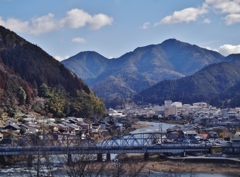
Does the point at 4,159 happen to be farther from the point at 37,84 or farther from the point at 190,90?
the point at 190,90

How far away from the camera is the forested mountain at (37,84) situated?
6669cm

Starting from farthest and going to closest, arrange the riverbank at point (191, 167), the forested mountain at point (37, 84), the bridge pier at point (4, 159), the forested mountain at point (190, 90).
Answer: the forested mountain at point (190, 90)
the forested mountain at point (37, 84)
the bridge pier at point (4, 159)
the riverbank at point (191, 167)

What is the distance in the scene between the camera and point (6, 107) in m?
60.6

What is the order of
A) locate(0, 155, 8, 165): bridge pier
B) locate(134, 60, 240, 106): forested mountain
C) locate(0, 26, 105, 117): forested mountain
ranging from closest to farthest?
locate(0, 155, 8, 165): bridge pier < locate(0, 26, 105, 117): forested mountain < locate(134, 60, 240, 106): forested mountain

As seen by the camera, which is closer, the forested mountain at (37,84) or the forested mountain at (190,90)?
the forested mountain at (37,84)

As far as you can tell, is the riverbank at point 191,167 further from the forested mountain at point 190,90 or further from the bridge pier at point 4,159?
the forested mountain at point 190,90

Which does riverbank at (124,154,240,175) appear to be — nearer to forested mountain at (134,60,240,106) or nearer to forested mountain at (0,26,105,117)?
forested mountain at (0,26,105,117)

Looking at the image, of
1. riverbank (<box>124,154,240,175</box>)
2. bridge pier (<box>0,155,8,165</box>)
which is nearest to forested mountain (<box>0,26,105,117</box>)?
bridge pier (<box>0,155,8,165</box>)

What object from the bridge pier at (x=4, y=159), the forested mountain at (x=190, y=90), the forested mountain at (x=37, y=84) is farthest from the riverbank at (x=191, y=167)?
the forested mountain at (x=190, y=90)

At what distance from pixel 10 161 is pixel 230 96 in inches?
5141

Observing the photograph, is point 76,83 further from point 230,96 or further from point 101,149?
point 230,96

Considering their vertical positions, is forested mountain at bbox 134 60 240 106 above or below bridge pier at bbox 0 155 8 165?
above

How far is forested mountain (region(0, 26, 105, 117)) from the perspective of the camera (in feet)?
219

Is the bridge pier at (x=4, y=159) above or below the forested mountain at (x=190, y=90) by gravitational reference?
below
